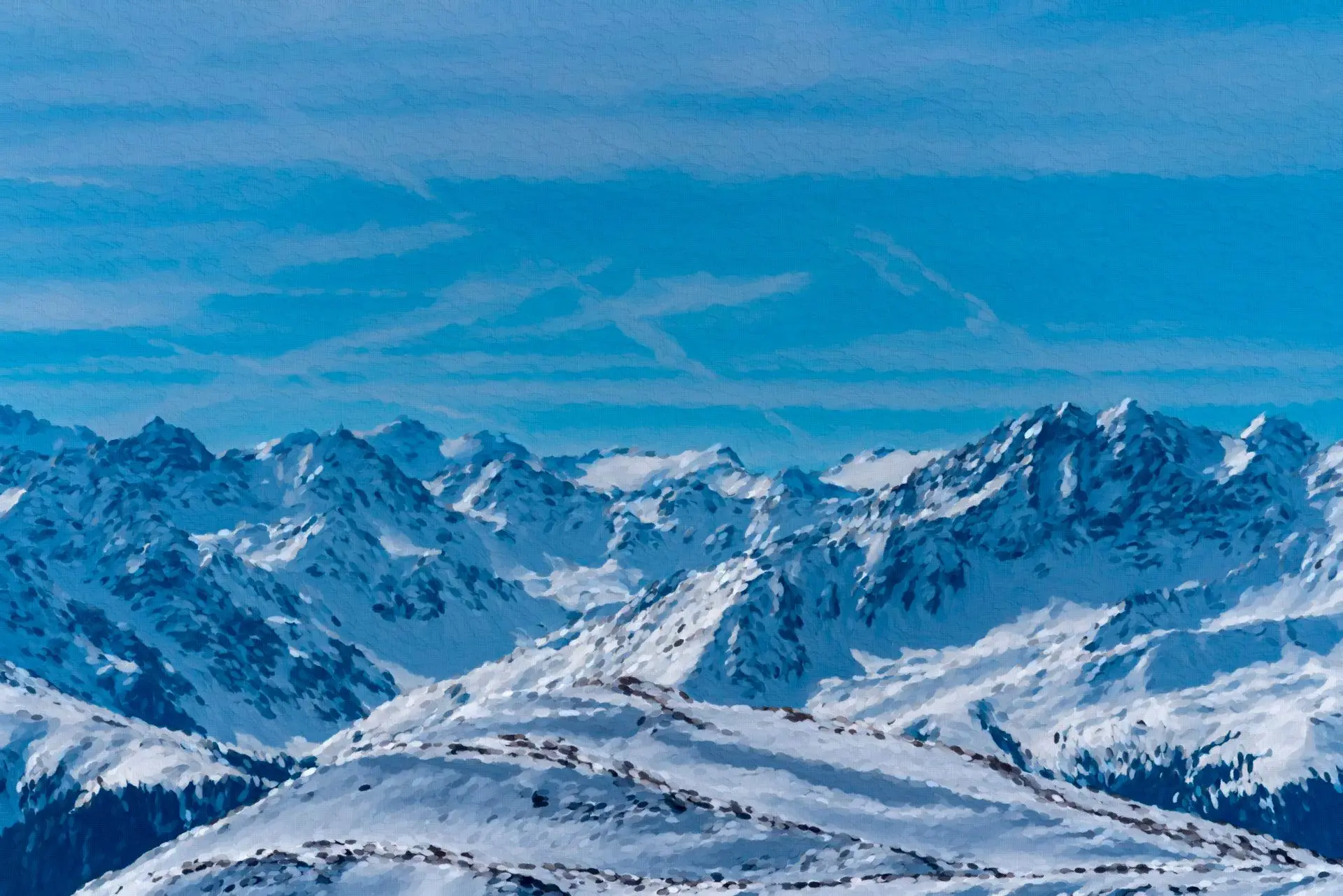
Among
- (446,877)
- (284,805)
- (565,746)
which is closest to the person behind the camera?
(446,877)

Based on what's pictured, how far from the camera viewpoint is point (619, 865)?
2731 inches

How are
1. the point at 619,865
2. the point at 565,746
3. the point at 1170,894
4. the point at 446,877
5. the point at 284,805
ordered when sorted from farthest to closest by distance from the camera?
the point at 565,746
the point at 284,805
the point at 619,865
the point at 446,877
the point at 1170,894

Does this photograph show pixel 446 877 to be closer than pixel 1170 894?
No

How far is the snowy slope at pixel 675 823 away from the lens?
62906mm

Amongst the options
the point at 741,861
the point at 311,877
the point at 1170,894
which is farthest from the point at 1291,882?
the point at 311,877

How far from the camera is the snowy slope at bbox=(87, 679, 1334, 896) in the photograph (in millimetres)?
62906

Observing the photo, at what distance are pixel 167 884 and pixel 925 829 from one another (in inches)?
1344

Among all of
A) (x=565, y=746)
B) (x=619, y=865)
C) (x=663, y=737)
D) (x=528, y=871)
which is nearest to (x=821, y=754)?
(x=663, y=737)

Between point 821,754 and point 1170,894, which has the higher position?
point 821,754

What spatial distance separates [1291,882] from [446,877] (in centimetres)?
2980

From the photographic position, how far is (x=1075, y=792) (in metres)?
87.6

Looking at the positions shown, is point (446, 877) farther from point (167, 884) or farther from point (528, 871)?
point (167, 884)

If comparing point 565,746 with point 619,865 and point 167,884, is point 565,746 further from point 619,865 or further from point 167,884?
point 167,884

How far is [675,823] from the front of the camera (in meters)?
72.7
